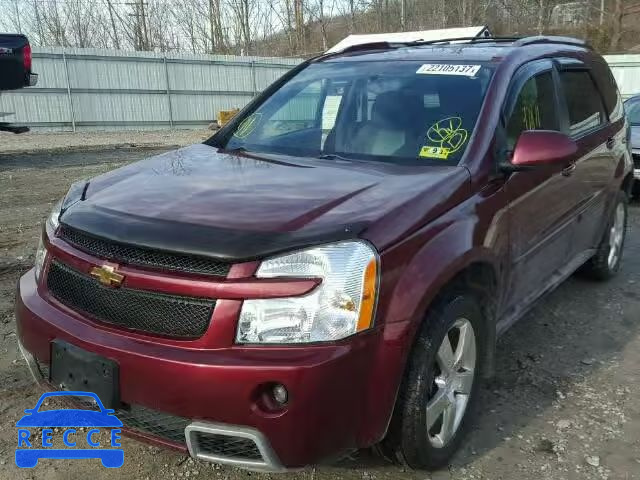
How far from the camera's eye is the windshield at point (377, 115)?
3.00m

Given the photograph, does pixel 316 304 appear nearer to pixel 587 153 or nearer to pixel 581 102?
pixel 587 153

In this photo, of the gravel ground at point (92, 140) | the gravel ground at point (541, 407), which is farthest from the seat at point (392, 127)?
the gravel ground at point (92, 140)

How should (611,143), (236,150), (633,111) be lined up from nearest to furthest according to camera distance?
1. (236,150)
2. (611,143)
3. (633,111)

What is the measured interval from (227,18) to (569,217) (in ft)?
114

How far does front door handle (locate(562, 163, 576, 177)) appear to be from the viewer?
349cm

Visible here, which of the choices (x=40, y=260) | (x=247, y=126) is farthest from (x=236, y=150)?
(x=40, y=260)

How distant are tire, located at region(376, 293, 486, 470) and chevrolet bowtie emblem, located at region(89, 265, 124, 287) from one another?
3.63 feet

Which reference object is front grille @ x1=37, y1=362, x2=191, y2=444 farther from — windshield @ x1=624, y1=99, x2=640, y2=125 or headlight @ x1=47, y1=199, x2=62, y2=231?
windshield @ x1=624, y1=99, x2=640, y2=125

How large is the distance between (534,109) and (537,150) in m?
0.69

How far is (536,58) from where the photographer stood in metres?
3.54

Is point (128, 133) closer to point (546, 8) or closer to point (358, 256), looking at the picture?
point (358, 256)

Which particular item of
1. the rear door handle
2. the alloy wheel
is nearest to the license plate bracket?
the alloy wheel

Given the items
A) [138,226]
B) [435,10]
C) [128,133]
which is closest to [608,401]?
[138,226]

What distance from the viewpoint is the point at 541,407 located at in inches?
123
